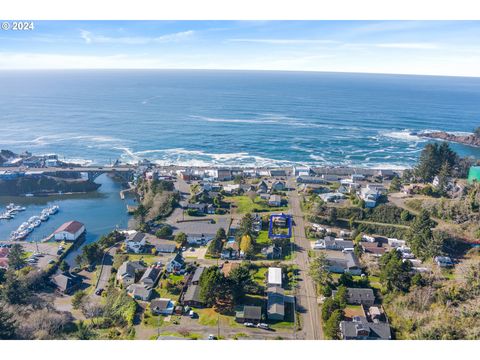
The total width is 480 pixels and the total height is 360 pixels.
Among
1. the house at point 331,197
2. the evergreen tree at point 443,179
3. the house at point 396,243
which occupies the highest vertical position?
the evergreen tree at point 443,179

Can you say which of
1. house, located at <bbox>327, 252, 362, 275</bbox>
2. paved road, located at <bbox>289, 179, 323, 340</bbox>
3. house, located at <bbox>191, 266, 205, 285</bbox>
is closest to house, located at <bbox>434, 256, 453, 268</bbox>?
house, located at <bbox>327, 252, 362, 275</bbox>

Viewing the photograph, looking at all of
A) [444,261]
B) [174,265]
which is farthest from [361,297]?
[174,265]

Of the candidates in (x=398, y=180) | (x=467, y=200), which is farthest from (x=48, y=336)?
(x=398, y=180)

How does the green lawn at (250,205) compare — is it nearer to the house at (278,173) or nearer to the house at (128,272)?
the house at (278,173)

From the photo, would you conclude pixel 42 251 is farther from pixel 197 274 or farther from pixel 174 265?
pixel 197 274

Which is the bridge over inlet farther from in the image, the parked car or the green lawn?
the parked car

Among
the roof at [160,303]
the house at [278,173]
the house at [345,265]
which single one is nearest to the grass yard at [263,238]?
the house at [345,265]
